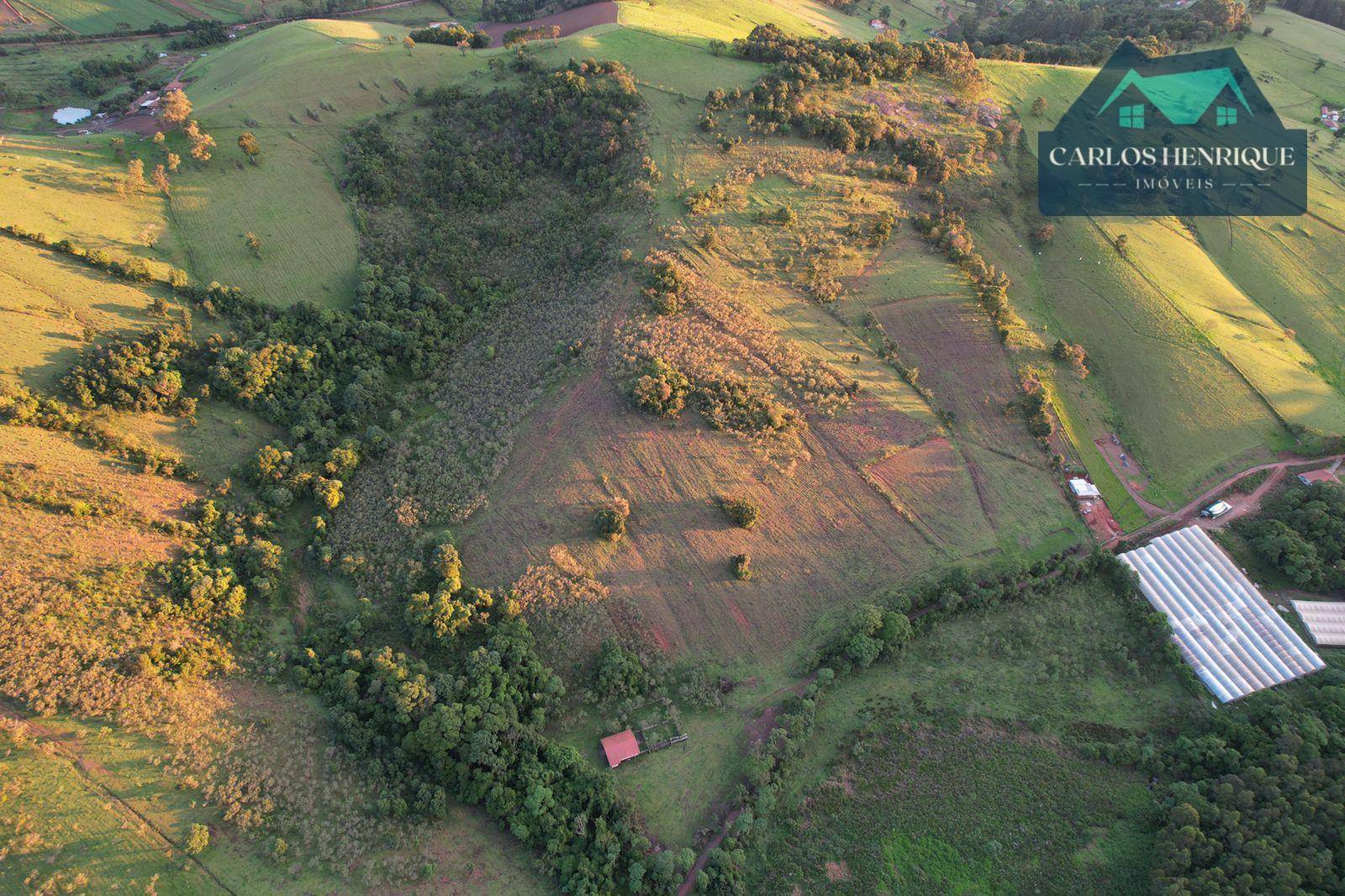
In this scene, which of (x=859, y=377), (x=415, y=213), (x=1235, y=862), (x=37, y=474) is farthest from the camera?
(x=415, y=213)

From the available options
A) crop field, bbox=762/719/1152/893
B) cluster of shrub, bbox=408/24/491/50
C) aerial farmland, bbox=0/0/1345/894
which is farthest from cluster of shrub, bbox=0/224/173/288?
crop field, bbox=762/719/1152/893

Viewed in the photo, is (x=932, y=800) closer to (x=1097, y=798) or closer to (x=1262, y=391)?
(x=1097, y=798)

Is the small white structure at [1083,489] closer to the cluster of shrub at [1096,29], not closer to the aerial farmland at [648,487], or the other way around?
the aerial farmland at [648,487]

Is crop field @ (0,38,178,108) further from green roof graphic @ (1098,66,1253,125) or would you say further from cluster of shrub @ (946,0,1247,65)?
green roof graphic @ (1098,66,1253,125)

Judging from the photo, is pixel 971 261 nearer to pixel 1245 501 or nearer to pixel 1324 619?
pixel 1245 501

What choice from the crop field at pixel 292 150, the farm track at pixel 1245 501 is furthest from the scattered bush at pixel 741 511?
the crop field at pixel 292 150

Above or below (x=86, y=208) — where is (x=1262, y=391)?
below

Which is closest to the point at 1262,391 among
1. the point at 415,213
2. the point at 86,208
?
the point at 415,213

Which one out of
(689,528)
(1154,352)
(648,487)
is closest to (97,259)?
(648,487)
